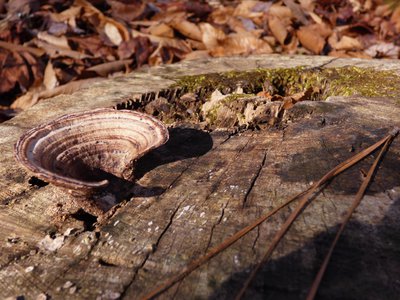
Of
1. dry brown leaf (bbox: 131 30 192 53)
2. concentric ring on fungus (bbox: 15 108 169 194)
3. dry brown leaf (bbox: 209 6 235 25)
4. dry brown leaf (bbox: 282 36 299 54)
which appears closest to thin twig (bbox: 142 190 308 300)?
concentric ring on fungus (bbox: 15 108 169 194)

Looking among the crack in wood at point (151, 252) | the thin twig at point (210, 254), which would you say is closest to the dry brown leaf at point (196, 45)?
the crack in wood at point (151, 252)

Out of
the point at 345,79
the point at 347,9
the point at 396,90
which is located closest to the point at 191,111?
the point at 345,79

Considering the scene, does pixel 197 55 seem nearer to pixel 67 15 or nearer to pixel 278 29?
pixel 278 29

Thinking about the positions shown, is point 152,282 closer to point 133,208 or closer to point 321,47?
point 133,208

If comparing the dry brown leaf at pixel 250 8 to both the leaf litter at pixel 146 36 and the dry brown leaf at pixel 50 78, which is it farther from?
the dry brown leaf at pixel 50 78

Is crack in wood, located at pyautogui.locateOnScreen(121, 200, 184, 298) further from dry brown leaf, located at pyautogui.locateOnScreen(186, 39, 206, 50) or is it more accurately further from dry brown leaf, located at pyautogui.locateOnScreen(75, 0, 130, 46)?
dry brown leaf, located at pyautogui.locateOnScreen(75, 0, 130, 46)

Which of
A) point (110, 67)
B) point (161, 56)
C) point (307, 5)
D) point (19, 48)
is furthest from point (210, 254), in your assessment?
point (307, 5)
